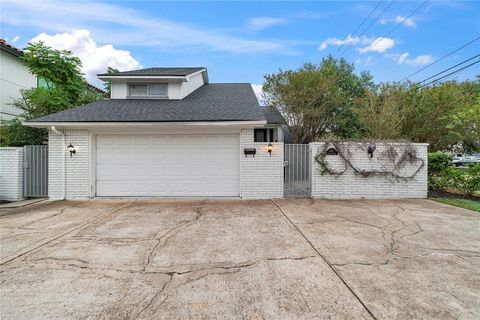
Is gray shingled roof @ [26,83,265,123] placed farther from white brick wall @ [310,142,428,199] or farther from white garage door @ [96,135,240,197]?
white brick wall @ [310,142,428,199]

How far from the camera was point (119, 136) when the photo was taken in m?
8.70

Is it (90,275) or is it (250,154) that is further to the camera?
(250,154)

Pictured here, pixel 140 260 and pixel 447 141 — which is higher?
pixel 447 141

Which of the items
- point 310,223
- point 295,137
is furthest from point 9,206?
point 295,137

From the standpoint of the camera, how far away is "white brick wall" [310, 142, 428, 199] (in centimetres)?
845

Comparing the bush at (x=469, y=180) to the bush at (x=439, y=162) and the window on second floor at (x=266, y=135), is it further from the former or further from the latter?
the window on second floor at (x=266, y=135)

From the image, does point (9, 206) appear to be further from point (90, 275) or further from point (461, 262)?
point (461, 262)

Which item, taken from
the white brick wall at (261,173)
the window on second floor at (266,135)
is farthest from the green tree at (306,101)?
the white brick wall at (261,173)

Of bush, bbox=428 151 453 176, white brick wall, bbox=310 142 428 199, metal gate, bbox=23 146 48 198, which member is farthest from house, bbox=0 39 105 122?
bush, bbox=428 151 453 176

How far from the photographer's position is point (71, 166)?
27.8 ft

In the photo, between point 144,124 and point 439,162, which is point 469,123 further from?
point 144,124

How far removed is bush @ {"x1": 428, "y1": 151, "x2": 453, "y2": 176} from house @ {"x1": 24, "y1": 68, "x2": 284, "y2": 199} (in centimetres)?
606

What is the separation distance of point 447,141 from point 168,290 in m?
14.4

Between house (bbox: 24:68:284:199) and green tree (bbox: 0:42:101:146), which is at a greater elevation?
green tree (bbox: 0:42:101:146)
